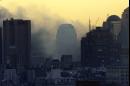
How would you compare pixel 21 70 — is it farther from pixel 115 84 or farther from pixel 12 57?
pixel 115 84

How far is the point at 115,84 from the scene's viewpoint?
4472 centimetres

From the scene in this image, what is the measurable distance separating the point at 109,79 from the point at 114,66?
5705 millimetres

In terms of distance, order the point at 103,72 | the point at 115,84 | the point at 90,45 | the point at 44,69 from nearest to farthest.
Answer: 1. the point at 115,84
2. the point at 103,72
3. the point at 44,69
4. the point at 90,45

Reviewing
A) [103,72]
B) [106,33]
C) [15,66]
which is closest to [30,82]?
[103,72]

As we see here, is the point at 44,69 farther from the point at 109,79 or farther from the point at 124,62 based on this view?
the point at 109,79

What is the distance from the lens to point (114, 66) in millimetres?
52281

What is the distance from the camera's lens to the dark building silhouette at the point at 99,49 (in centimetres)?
5778

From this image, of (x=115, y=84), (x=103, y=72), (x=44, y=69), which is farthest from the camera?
(x=44, y=69)

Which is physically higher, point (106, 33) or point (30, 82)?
point (106, 33)

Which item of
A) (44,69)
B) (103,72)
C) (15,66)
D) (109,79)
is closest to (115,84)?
(109,79)

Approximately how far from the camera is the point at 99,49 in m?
59.8

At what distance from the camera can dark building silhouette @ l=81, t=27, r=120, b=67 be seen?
57.8 metres

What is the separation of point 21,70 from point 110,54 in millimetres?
7467

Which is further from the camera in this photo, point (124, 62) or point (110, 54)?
point (110, 54)
